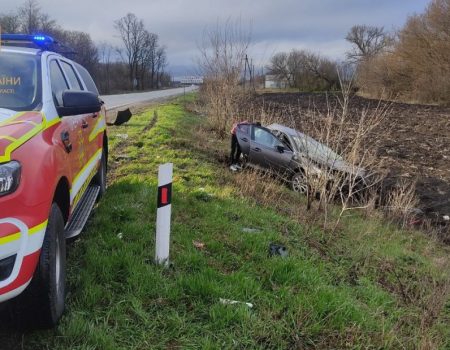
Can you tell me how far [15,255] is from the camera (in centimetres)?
248

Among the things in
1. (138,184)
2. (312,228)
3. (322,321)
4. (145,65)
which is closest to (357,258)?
(312,228)

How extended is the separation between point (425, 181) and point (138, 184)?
9227mm

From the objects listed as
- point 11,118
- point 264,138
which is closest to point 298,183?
point 264,138

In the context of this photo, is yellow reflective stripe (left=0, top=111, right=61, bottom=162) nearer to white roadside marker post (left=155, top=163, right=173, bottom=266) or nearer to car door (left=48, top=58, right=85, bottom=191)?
car door (left=48, top=58, right=85, bottom=191)

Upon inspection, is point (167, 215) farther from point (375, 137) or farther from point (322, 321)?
point (375, 137)

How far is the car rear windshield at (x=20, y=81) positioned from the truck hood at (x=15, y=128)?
244 mm

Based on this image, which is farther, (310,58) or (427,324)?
(310,58)

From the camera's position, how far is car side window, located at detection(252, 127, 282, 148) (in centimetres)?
1195

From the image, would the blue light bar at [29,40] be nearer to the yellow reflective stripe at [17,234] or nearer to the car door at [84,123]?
the car door at [84,123]

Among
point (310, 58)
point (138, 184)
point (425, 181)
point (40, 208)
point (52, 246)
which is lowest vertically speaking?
point (425, 181)

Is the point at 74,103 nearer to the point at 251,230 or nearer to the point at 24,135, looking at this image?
the point at 24,135

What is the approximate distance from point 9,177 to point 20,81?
153 centimetres

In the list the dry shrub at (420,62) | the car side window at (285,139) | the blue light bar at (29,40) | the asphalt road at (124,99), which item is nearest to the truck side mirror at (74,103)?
the blue light bar at (29,40)

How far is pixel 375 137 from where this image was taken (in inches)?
757
